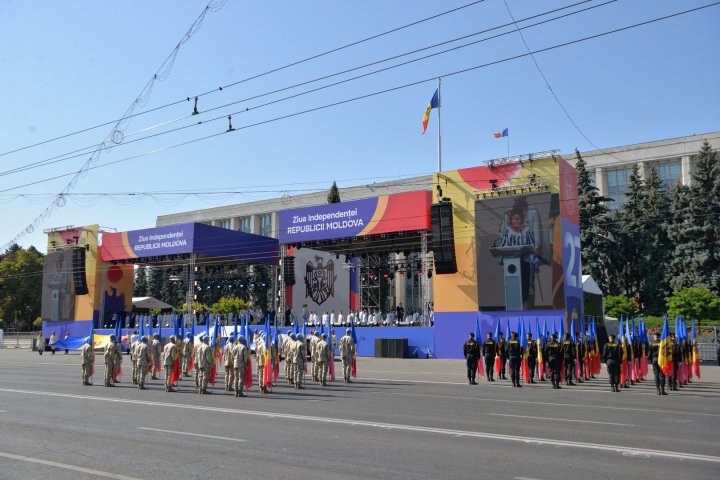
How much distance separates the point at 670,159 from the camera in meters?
62.9

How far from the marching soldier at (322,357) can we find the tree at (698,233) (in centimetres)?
3746

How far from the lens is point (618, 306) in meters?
46.0

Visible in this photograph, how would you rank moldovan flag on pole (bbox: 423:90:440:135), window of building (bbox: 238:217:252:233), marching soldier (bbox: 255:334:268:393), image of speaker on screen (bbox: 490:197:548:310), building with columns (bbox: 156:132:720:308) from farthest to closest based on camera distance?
window of building (bbox: 238:217:252:233) < building with columns (bbox: 156:132:720:308) < moldovan flag on pole (bbox: 423:90:440:135) < image of speaker on screen (bbox: 490:197:548:310) < marching soldier (bbox: 255:334:268:393)

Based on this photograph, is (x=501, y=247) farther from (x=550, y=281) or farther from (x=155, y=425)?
(x=155, y=425)

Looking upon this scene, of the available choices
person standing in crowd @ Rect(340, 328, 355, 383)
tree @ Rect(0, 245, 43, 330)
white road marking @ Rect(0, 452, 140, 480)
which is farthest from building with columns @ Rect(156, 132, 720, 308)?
white road marking @ Rect(0, 452, 140, 480)

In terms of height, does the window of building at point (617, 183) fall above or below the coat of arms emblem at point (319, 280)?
above

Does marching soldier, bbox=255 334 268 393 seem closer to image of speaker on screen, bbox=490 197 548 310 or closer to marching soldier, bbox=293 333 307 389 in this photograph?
marching soldier, bbox=293 333 307 389

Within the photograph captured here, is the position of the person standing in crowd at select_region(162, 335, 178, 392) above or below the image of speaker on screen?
below

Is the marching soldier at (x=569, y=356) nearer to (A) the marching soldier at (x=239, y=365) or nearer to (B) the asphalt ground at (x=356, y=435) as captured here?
(B) the asphalt ground at (x=356, y=435)

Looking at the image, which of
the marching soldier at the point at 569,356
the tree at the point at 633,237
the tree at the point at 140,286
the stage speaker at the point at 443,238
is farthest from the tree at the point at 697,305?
the tree at the point at 140,286

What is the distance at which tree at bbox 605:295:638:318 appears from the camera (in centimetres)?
4572

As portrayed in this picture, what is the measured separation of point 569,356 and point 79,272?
3836cm

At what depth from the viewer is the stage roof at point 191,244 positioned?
4119 centimetres

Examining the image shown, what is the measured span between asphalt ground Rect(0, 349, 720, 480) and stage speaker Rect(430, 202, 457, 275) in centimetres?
1532
